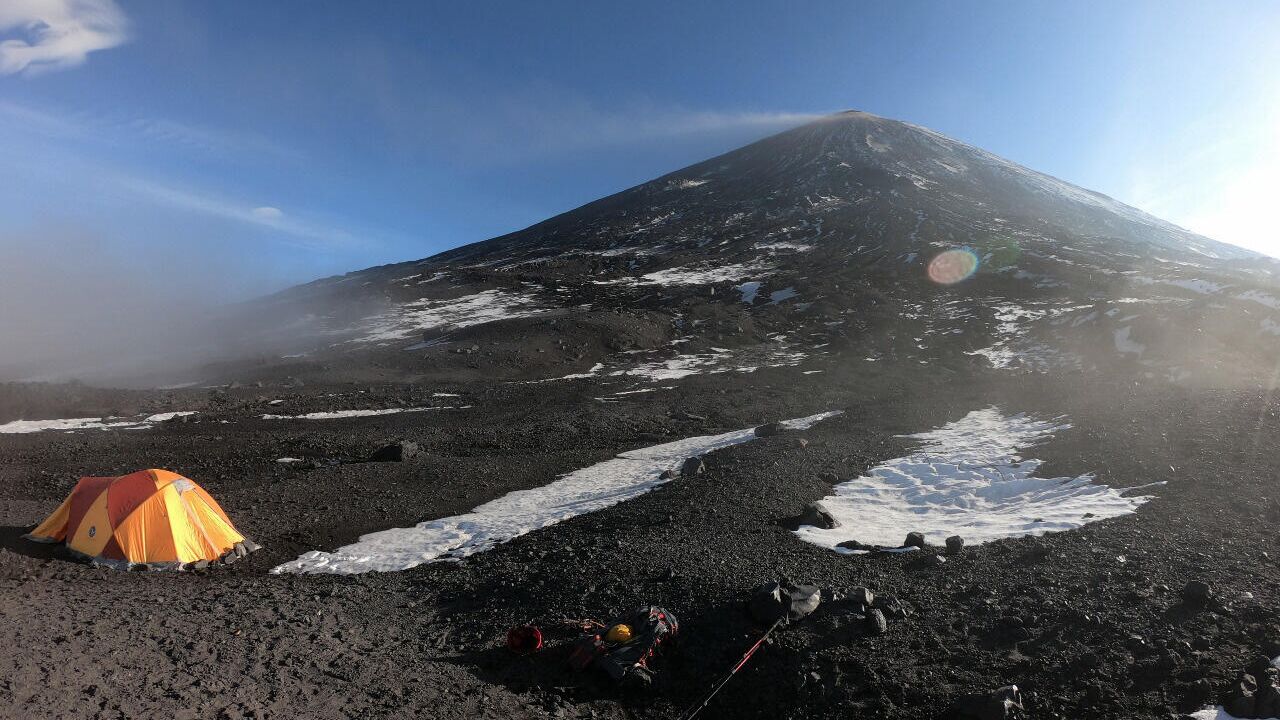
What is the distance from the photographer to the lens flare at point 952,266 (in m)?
56.8

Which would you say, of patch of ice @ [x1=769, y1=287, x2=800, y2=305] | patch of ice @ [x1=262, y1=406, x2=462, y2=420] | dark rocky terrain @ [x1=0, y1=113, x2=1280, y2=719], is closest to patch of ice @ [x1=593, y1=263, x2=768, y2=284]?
patch of ice @ [x1=769, y1=287, x2=800, y2=305]

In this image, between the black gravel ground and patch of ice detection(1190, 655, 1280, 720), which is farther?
the black gravel ground

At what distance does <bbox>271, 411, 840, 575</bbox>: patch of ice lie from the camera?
1184 centimetres

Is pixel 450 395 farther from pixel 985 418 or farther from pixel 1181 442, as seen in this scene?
pixel 1181 442

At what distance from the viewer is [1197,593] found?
23.6 feet

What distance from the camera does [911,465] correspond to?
16.7m

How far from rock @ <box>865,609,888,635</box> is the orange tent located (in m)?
11.6

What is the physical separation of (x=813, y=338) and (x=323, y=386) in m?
33.1

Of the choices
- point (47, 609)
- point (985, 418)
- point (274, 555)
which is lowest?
point (985, 418)

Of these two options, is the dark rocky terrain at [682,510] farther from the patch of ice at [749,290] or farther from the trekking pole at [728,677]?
the patch of ice at [749,290]

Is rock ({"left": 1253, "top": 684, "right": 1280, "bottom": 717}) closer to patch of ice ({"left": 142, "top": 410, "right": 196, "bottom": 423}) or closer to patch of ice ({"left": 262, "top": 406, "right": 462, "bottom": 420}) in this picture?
patch of ice ({"left": 262, "top": 406, "right": 462, "bottom": 420})

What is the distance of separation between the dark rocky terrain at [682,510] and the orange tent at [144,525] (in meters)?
0.48

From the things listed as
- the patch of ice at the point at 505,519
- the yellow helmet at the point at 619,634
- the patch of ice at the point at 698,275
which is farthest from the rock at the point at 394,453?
the patch of ice at the point at 698,275

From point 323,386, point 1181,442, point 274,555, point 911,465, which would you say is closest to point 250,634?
point 274,555
